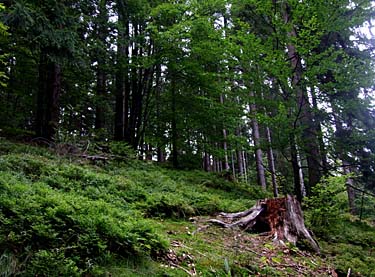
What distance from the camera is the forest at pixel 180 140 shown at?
3.40m

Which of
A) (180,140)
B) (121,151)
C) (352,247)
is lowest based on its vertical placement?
(352,247)

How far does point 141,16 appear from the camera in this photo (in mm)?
13094

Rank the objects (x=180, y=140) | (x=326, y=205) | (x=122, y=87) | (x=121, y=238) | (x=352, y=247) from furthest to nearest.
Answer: (x=122, y=87)
(x=180, y=140)
(x=326, y=205)
(x=352, y=247)
(x=121, y=238)

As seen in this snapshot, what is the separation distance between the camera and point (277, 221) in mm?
5926

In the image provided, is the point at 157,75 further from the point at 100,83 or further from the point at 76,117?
the point at 76,117

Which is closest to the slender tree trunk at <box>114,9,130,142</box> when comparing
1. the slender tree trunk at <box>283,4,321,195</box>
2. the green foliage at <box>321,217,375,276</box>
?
the slender tree trunk at <box>283,4,321,195</box>

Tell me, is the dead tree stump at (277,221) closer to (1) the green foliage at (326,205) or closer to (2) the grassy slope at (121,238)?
(2) the grassy slope at (121,238)

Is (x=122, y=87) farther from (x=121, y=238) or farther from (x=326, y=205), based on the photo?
(x=121, y=238)

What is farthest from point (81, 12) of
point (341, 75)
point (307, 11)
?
point (341, 75)

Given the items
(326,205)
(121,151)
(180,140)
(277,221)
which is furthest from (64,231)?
(180,140)

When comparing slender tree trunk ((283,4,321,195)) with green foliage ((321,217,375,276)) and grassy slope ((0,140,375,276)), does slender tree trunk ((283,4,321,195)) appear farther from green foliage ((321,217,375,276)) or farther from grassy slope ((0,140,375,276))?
grassy slope ((0,140,375,276))

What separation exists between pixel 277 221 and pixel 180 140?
26.1ft

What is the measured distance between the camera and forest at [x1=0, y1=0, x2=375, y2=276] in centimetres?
340

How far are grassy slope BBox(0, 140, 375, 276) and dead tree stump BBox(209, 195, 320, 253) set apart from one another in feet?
1.06
